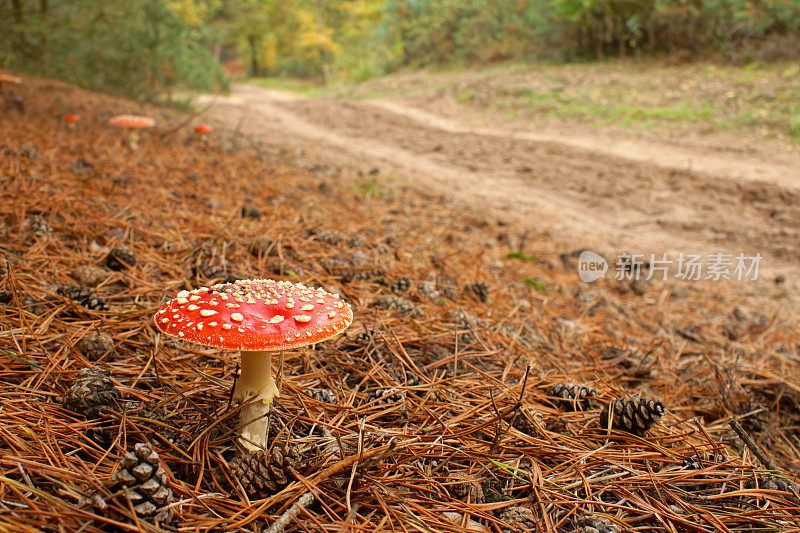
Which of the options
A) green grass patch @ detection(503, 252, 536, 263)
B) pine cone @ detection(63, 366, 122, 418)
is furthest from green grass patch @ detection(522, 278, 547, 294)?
pine cone @ detection(63, 366, 122, 418)

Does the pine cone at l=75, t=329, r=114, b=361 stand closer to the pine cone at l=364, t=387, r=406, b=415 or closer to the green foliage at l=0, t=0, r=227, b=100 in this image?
the pine cone at l=364, t=387, r=406, b=415

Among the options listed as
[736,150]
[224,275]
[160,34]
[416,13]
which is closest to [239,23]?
[416,13]

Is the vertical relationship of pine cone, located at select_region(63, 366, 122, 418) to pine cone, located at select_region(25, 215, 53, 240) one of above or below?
below

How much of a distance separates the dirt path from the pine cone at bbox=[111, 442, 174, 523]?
4.75 meters

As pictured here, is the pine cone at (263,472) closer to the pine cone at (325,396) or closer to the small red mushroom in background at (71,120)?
the pine cone at (325,396)

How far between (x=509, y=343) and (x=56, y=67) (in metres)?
11.1

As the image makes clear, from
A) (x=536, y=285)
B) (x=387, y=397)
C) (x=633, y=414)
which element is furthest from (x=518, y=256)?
(x=387, y=397)

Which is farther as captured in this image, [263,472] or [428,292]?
[428,292]

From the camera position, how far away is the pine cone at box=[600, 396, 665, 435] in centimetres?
178

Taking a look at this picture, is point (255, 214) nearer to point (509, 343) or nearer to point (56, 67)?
point (509, 343)

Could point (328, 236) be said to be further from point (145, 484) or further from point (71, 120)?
point (71, 120)

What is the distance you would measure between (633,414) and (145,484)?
62.9 inches

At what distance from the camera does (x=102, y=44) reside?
9867mm

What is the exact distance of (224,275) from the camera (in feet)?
8.50
